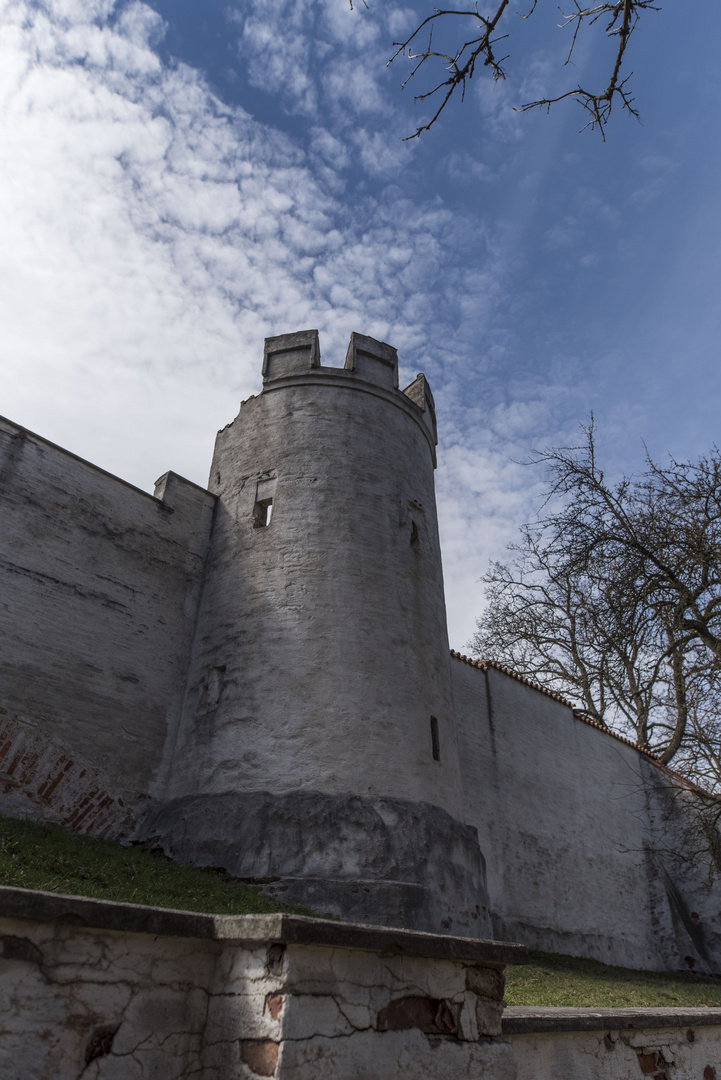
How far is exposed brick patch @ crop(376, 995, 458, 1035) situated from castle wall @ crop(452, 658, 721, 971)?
8.29m

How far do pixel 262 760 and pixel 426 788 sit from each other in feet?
6.71

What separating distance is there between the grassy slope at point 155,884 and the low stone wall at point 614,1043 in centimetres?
143

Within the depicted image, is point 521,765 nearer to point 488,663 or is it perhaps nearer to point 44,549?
point 488,663

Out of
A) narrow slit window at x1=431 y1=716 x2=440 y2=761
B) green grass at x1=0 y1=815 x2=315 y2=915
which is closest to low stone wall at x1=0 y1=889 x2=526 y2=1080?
green grass at x1=0 y1=815 x2=315 y2=915

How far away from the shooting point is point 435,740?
9.40m

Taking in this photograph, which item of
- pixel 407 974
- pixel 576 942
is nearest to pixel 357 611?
pixel 407 974

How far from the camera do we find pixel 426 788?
875cm

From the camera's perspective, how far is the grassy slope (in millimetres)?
5441

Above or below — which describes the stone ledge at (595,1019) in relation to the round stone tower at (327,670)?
below

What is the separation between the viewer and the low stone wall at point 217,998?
8.70ft

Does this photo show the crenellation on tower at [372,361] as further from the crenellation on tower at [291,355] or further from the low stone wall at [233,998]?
the low stone wall at [233,998]

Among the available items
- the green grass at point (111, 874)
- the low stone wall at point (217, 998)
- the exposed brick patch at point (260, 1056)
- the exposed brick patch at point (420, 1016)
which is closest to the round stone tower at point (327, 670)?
the green grass at point (111, 874)

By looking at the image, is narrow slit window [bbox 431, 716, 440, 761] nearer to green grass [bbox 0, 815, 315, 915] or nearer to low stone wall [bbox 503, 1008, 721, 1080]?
green grass [bbox 0, 815, 315, 915]

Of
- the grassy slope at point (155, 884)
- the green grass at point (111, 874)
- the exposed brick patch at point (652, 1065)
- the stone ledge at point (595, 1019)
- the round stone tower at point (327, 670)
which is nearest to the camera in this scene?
the stone ledge at point (595, 1019)
